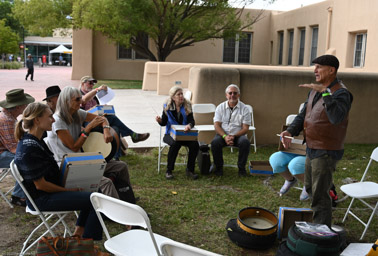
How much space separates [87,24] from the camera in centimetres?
1848

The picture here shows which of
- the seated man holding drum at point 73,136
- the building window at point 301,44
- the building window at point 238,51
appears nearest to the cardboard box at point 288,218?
the seated man holding drum at point 73,136

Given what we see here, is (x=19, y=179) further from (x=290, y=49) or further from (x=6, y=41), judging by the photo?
(x=6, y=41)

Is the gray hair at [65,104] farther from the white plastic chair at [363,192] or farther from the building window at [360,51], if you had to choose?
the building window at [360,51]

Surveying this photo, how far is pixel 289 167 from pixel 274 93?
11.2 ft

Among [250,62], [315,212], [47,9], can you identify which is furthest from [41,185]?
[250,62]

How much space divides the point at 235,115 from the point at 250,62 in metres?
20.1

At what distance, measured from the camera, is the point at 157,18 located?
1952 centimetres

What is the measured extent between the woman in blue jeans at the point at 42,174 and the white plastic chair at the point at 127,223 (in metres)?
0.51

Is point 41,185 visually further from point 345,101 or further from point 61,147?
point 345,101

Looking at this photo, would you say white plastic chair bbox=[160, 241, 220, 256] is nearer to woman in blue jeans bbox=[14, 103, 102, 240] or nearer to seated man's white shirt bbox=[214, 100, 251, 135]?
woman in blue jeans bbox=[14, 103, 102, 240]

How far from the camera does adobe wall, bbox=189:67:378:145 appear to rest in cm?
752

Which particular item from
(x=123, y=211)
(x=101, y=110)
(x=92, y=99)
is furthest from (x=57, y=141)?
(x=92, y=99)

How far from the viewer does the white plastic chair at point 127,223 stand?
232 centimetres

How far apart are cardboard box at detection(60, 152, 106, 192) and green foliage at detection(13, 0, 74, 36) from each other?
20337 millimetres
